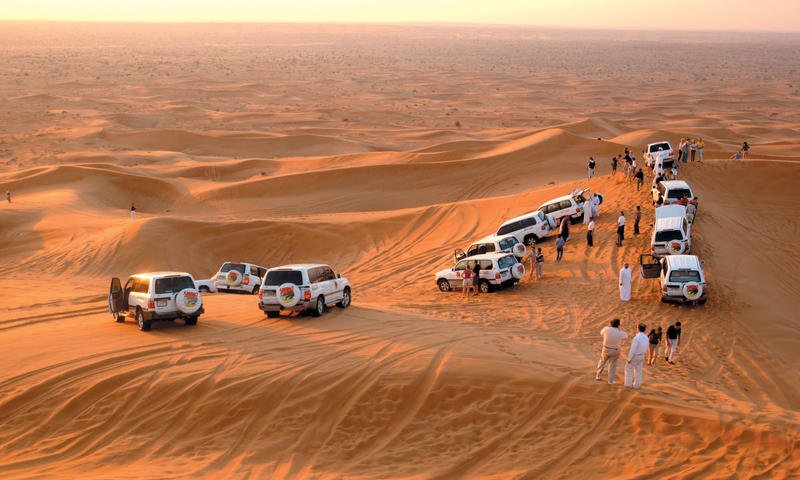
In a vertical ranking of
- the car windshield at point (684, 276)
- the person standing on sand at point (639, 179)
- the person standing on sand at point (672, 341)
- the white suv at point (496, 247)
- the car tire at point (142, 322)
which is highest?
the person standing on sand at point (639, 179)

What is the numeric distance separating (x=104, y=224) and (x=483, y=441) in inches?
1041

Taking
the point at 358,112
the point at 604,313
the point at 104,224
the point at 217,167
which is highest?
the point at 358,112

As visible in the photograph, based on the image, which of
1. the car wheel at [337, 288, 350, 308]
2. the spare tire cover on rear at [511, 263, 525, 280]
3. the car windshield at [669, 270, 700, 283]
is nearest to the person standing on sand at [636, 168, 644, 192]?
the spare tire cover on rear at [511, 263, 525, 280]

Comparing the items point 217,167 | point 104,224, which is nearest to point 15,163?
point 217,167

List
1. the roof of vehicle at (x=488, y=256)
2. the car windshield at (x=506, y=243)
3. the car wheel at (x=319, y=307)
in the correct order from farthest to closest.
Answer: the car windshield at (x=506, y=243), the roof of vehicle at (x=488, y=256), the car wheel at (x=319, y=307)

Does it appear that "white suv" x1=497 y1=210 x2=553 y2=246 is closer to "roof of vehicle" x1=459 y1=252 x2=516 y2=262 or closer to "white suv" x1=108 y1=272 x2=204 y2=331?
"roof of vehicle" x1=459 y1=252 x2=516 y2=262

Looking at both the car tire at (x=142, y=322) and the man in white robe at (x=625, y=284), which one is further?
the man in white robe at (x=625, y=284)

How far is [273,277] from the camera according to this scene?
21359 mm

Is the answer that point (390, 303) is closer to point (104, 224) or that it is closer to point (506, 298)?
point (506, 298)

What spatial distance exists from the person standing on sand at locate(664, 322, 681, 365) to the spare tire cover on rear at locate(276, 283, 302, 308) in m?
8.20

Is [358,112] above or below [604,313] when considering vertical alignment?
above

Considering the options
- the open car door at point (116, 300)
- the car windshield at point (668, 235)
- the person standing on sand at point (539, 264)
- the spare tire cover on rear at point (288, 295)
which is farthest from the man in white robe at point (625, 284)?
the open car door at point (116, 300)

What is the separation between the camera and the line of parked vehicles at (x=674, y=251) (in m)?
23.5

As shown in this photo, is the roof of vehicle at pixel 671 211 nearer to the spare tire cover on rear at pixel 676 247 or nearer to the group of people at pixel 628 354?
the spare tire cover on rear at pixel 676 247
